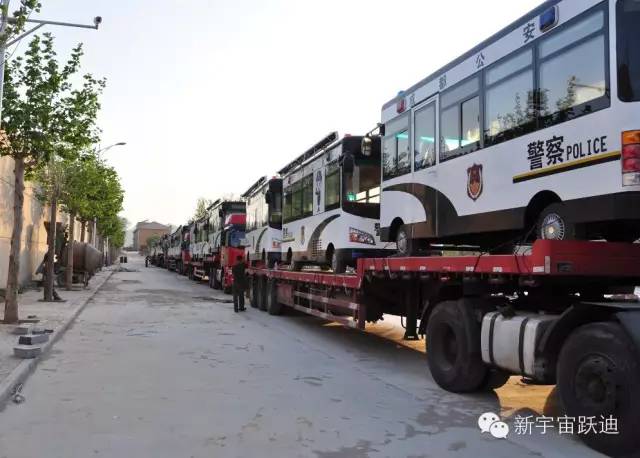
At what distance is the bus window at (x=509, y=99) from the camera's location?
22.3ft

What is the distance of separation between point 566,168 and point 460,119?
2303 millimetres

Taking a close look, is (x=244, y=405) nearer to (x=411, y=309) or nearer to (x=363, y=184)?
(x=411, y=309)

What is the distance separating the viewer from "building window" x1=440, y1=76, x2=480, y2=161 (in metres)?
7.82

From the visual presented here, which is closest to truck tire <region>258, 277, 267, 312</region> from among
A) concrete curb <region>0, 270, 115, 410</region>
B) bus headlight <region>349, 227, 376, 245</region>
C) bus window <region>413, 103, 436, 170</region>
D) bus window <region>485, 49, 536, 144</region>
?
bus headlight <region>349, 227, 376, 245</region>

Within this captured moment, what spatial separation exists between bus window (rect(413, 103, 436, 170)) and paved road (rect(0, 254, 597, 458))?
10.1 feet

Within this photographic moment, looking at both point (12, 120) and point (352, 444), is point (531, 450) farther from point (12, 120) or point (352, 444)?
point (12, 120)

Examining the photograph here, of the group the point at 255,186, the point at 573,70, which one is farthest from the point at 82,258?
the point at 573,70

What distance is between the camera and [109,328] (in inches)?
546

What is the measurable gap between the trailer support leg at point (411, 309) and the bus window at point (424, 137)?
183 cm

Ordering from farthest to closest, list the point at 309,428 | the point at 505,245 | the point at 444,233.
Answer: the point at 444,233 → the point at 505,245 → the point at 309,428

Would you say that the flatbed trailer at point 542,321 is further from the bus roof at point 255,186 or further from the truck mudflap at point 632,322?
the bus roof at point 255,186

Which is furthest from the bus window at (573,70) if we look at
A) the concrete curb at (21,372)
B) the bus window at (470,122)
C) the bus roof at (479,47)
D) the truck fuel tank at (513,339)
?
the concrete curb at (21,372)

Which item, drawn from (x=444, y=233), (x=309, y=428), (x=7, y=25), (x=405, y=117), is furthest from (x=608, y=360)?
(x=7, y=25)

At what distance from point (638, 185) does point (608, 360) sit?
1491 millimetres
